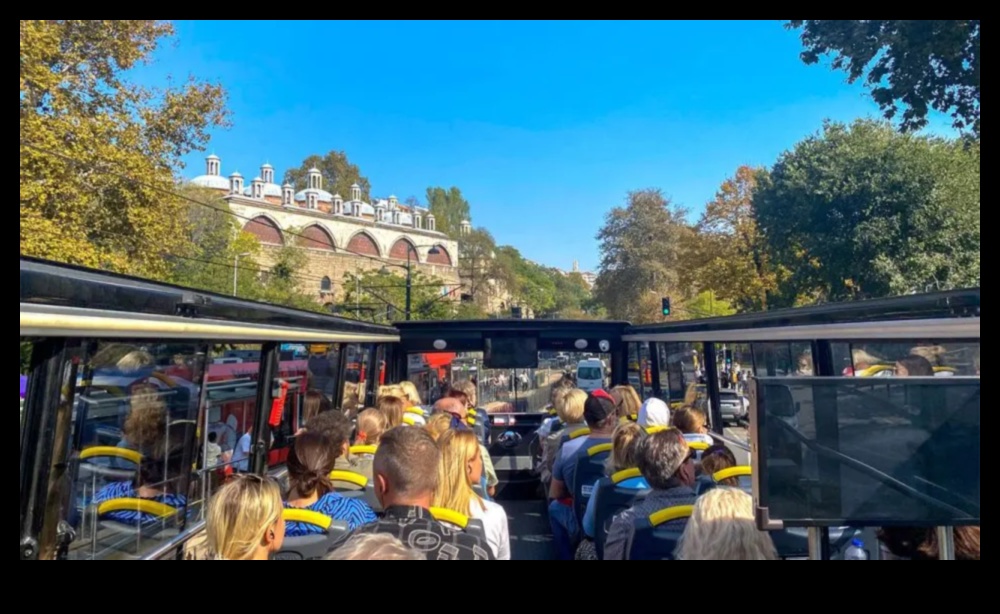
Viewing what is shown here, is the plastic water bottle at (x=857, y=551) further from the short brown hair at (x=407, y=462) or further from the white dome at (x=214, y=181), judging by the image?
the white dome at (x=214, y=181)

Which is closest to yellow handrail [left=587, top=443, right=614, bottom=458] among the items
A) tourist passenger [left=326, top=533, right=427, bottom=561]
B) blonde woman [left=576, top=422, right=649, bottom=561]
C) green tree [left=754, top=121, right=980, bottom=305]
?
blonde woman [left=576, top=422, right=649, bottom=561]

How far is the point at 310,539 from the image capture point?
2762 millimetres

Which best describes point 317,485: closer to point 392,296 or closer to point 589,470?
point 589,470

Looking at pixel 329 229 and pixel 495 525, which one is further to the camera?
pixel 329 229

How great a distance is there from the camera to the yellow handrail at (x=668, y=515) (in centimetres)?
288

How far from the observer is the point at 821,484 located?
168cm

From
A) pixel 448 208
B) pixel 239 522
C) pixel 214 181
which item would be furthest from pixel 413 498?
pixel 448 208

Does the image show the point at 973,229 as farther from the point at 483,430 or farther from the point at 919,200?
the point at 483,430

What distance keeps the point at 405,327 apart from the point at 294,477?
19.0 ft

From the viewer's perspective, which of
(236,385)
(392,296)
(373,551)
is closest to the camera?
(373,551)

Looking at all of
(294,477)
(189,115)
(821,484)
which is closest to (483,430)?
(294,477)

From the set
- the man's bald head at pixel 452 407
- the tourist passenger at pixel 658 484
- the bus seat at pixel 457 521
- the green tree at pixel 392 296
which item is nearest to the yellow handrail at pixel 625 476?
the tourist passenger at pixel 658 484

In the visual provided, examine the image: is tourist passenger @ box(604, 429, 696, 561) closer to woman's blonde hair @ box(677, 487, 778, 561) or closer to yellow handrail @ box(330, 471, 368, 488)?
woman's blonde hair @ box(677, 487, 778, 561)

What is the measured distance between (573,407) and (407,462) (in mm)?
3071
